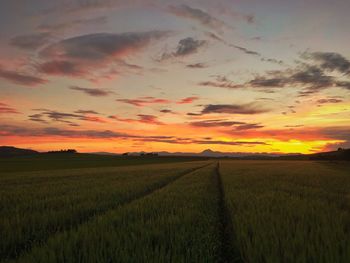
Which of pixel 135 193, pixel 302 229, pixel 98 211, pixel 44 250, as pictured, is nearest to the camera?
pixel 44 250

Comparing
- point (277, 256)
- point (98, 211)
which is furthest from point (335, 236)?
point (98, 211)

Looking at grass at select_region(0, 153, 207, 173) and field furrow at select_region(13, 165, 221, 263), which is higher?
grass at select_region(0, 153, 207, 173)

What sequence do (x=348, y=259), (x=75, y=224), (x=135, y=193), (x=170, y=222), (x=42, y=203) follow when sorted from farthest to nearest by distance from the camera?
(x=135, y=193)
(x=42, y=203)
(x=75, y=224)
(x=170, y=222)
(x=348, y=259)

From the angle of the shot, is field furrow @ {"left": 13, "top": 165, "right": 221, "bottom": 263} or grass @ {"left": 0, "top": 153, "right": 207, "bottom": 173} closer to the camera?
field furrow @ {"left": 13, "top": 165, "right": 221, "bottom": 263}

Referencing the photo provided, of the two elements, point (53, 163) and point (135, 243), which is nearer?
point (135, 243)

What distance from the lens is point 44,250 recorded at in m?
4.45

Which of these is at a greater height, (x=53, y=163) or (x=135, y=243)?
(x=53, y=163)

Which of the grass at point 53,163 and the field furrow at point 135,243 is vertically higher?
the grass at point 53,163

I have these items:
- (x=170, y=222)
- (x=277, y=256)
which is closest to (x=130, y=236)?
(x=170, y=222)

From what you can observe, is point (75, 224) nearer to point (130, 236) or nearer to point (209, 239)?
point (130, 236)

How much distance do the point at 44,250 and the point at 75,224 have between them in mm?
3144

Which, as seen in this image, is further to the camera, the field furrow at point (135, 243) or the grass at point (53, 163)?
the grass at point (53, 163)

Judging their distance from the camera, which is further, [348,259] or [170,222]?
[170,222]

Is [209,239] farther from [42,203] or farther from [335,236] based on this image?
[42,203]
